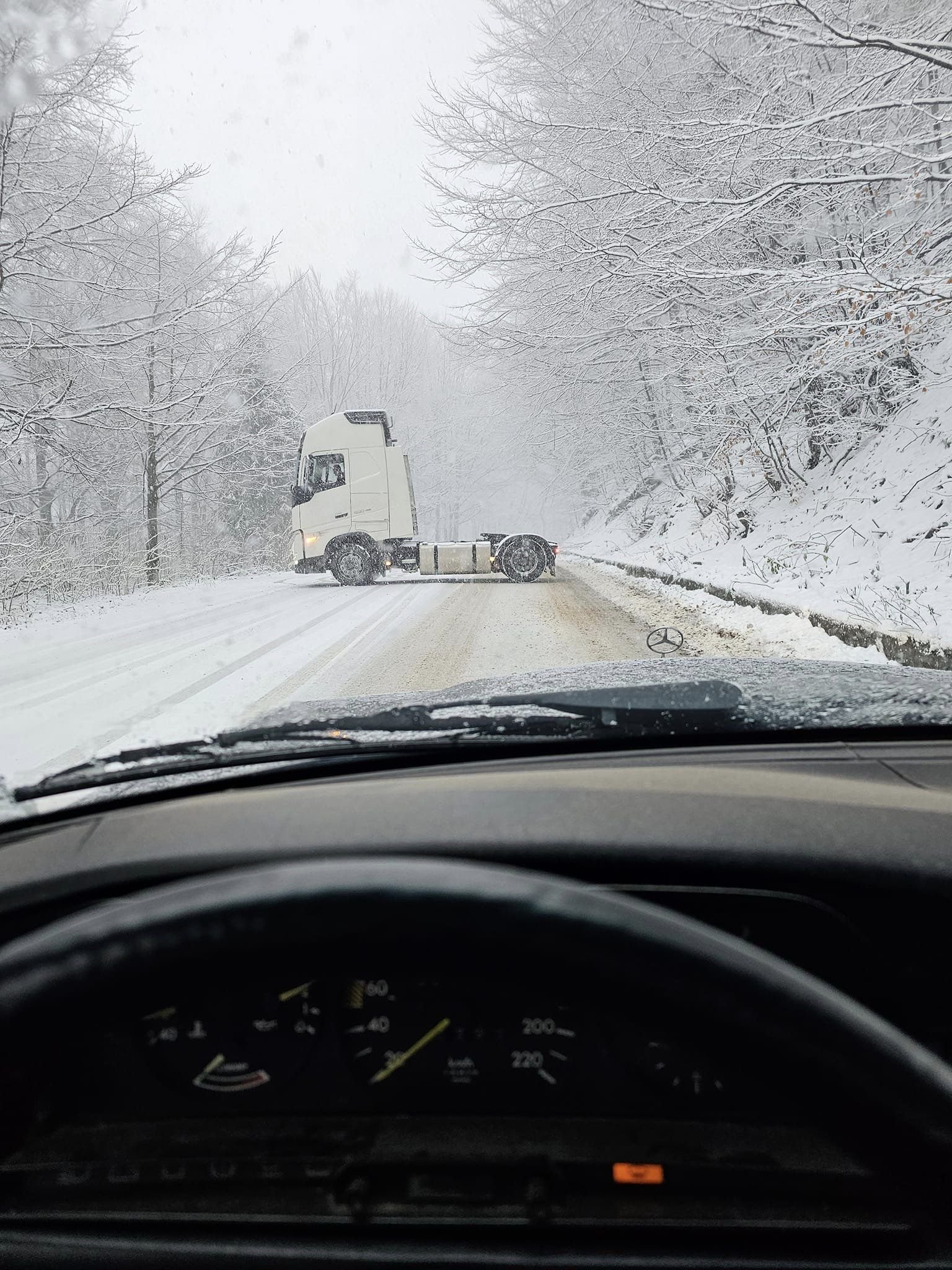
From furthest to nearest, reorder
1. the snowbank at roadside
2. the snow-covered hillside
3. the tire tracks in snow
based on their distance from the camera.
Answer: the snow-covered hillside → the snowbank at roadside → the tire tracks in snow

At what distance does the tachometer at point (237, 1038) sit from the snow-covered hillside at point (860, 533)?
19.3 ft

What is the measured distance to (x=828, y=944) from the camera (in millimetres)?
1430

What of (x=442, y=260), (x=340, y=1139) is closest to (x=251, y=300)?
(x=442, y=260)

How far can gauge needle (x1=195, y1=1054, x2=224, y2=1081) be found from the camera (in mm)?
1450

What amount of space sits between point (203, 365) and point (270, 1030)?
14.1m

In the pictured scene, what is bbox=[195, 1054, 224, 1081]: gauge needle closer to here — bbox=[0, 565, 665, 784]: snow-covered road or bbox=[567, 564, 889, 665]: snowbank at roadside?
bbox=[0, 565, 665, 784]: snow-covered road

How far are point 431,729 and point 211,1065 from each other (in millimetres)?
884

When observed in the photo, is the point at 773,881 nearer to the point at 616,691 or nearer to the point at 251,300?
the point at 616,691

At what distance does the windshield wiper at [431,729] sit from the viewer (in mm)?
1982

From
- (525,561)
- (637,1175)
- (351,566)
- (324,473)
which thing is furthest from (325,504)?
(637,1175)

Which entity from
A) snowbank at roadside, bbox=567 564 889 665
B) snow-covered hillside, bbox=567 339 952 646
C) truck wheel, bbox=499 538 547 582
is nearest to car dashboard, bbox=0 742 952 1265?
snowbank at roadside, bbox=567 564 889 665

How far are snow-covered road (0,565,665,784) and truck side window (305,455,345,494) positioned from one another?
4559 mm

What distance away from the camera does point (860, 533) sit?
41.4 ft

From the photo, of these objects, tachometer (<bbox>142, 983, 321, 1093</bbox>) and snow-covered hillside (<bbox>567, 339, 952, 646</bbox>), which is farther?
snow-covered hillside (<bbox>567, 339, 952, 646</bbox>)
